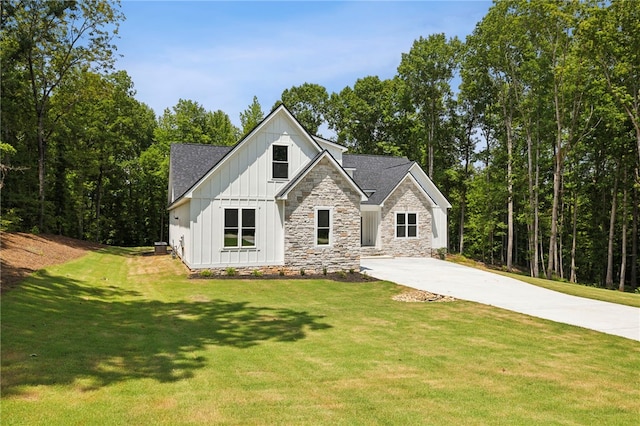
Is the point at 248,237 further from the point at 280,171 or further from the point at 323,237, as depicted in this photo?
the point at 323,237

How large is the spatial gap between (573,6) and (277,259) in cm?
2156

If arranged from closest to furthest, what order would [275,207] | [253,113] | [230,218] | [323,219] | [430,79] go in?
1. [230,218]
2. [275,207]
3. [323,219]
4. [430,79]
5. [253,113]

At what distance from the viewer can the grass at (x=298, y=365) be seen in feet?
16.0

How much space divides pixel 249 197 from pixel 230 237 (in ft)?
6.15

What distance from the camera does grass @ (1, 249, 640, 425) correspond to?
4.88 meters

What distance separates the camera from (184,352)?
716 centimetres

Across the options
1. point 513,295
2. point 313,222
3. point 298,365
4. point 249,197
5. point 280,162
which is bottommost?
point 513,295

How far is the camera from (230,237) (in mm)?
17875

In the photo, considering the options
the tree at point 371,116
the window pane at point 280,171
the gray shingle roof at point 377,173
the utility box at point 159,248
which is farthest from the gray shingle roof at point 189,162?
the tree at point 371,116

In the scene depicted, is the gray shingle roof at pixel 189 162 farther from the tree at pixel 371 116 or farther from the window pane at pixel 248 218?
the tree at pixel 371 116

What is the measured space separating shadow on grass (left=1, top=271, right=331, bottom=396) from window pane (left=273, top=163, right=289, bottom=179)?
7524 millimetres

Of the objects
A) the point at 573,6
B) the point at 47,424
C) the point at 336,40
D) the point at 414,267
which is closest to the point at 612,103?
the point at 573,6

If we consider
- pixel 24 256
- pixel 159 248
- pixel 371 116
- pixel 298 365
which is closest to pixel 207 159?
pixel 159 248

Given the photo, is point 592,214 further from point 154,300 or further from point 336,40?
point 154,300
